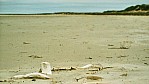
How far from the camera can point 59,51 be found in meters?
9.51

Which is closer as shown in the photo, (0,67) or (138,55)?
(0,67)

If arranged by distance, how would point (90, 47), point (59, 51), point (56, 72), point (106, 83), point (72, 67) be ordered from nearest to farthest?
point (106, 83) → point (56, 72) → point (72, 67) → point (59, 51) → point (90, 47)

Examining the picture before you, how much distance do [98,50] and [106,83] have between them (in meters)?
4.39

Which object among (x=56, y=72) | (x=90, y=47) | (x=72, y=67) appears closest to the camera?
(x=56, y=72)

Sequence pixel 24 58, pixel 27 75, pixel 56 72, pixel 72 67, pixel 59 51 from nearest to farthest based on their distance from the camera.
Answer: pixel 27 75 → pixel 56 72 → pixel 72 67 → pixel 24 58 → pixel 59 51

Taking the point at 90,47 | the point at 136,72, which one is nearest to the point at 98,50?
the point at 90,47

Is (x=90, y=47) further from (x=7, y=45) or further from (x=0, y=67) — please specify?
(x=0, y=67)

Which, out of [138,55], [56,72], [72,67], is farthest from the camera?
[138,55]

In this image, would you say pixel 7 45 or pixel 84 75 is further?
pixel 7 45

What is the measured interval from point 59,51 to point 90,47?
1.29 meters

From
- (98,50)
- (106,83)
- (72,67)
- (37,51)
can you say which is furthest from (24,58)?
(106,83)

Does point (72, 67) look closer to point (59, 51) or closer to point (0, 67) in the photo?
point (0, 67)

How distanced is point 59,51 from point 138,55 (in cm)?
214

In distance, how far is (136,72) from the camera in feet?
21.5
